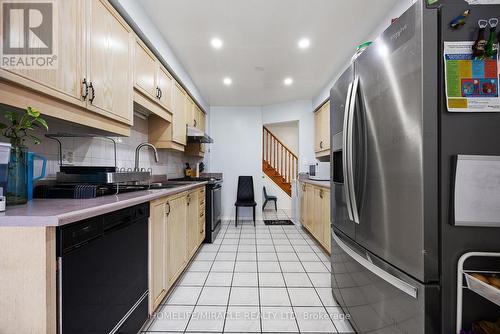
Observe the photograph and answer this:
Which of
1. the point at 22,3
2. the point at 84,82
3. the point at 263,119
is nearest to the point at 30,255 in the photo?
the point at 84,82

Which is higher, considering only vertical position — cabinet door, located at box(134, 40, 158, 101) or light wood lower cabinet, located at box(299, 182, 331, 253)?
cabinet door, located at box(134, 40, 158, 101)

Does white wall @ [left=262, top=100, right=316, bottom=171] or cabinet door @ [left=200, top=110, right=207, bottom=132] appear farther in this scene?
white wall @ [left=262, top=100, right=316, bottom=171]

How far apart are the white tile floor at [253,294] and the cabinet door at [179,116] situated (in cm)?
160

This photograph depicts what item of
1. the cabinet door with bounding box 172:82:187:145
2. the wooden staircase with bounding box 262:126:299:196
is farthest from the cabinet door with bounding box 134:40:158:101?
the wooden staircase with bounding box 262:126:299:196

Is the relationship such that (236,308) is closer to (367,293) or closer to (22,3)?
(367,293)

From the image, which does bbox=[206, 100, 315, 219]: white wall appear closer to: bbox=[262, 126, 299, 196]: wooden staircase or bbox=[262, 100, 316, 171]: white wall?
bbox=[262, 100, 316, 171]: white wall

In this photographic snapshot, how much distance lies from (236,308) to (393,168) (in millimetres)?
1562

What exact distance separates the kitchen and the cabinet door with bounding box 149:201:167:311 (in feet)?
0.06

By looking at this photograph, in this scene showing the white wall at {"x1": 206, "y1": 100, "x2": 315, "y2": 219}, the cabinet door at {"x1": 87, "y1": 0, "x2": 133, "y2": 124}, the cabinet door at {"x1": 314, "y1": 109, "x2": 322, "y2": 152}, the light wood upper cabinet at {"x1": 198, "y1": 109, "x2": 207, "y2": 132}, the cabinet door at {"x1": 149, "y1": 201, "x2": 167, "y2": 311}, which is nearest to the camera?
the cabinet door at {"x1": 87, "y1": 0, "x2": 133, "y2": 124}

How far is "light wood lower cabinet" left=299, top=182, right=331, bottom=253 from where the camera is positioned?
2.89 metres

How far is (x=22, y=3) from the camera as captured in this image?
1057 mm

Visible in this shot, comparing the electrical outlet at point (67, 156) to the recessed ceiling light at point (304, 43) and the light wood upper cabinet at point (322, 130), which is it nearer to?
the recessed ceiling light at point (304, 43)

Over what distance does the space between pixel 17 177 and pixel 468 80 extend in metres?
2.06

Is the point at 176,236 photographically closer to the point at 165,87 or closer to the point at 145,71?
the point at 145,71
